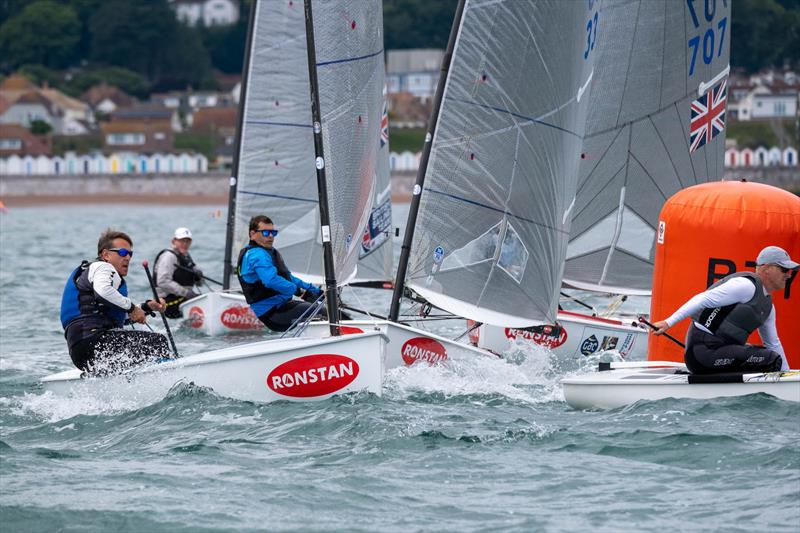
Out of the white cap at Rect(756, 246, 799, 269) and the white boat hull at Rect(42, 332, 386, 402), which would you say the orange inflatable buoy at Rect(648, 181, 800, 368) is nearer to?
the white cap at Rect(756, 246, 799, 269)

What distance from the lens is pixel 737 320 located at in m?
Answer: 8.78

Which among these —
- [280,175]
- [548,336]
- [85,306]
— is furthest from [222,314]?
[85,306]

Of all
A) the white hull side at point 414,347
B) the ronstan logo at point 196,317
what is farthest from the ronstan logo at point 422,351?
the ronstan logo at point 196,317

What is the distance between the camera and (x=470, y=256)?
11242 mm

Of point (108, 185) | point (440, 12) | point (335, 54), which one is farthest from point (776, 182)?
point (335, 54)

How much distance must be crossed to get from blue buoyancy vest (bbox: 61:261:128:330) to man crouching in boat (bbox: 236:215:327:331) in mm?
1386

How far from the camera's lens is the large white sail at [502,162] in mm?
11016

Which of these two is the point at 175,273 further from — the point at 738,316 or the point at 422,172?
the point at 738,316

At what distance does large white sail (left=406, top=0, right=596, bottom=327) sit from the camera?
1102cm

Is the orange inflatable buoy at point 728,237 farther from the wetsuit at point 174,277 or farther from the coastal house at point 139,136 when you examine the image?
the coastal house at point 139,136

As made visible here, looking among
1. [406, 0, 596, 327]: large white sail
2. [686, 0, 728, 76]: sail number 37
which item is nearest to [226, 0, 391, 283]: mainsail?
[686, 0, 728, 76]: sail number 37

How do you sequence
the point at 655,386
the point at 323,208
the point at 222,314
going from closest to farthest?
the point at 655,386 < the point at 323,208 < the point at 222,314

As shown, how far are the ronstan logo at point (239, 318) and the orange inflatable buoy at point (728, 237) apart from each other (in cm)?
590

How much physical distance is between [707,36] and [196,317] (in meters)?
5.72
